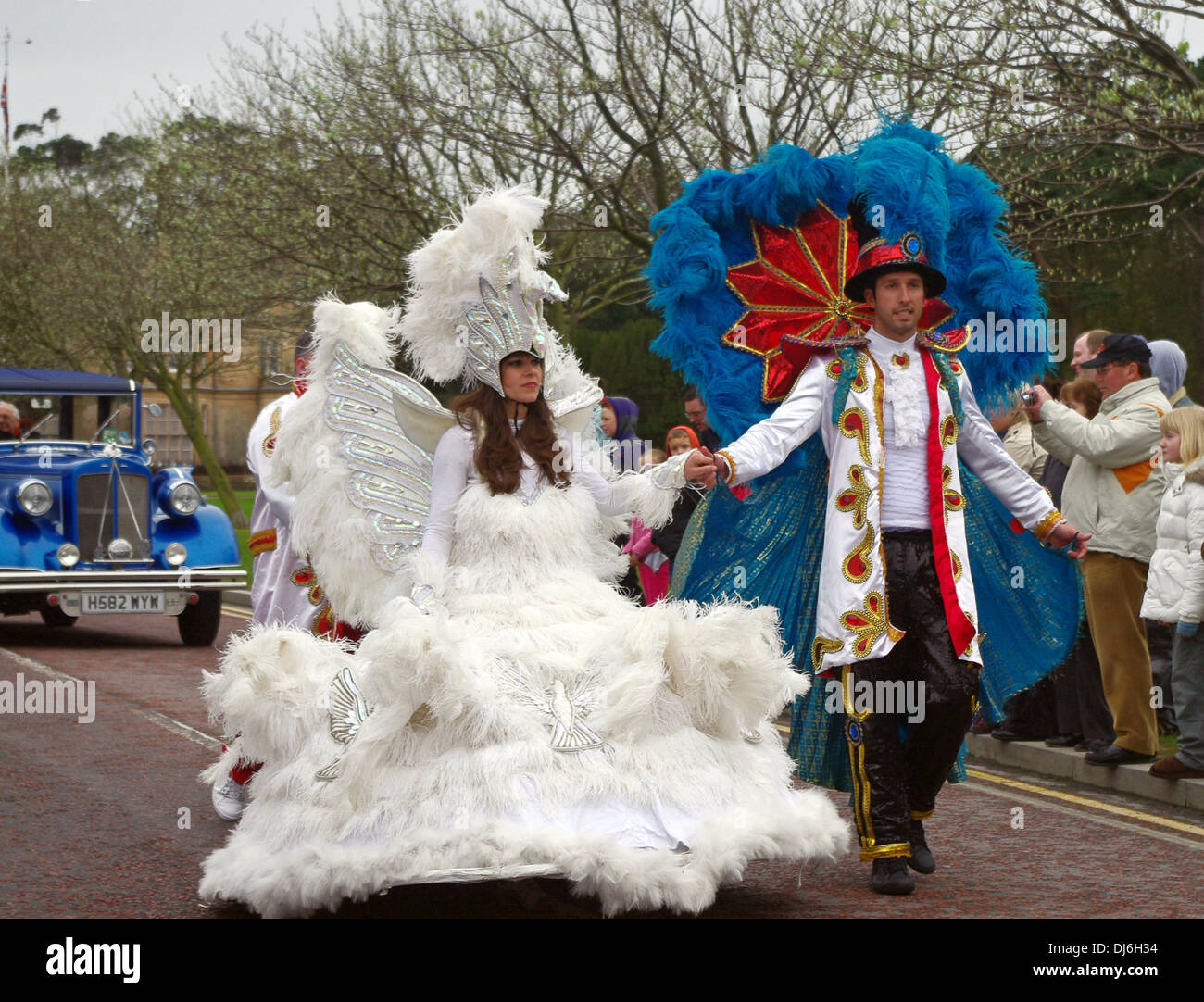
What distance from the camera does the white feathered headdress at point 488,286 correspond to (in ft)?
17.5

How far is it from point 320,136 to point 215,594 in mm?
8255

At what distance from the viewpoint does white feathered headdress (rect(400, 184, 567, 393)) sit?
5.32 meters

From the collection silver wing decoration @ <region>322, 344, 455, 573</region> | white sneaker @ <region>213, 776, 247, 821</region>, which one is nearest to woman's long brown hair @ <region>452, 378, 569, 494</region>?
silver wing decoration @ <region>322, 344, 455, 573</region>

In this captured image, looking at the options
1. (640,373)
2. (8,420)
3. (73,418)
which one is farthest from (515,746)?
(640,373)

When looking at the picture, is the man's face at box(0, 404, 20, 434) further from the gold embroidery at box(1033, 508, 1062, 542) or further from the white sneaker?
the gold embroidery at box(1033, 508, 1062, 542)

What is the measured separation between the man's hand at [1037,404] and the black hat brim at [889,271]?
743 millimetres

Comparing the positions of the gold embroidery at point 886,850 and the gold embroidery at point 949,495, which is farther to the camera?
the gold embroidery at point 949,495

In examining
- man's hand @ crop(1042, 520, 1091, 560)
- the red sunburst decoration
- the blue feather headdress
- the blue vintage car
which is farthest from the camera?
the blue vintage car

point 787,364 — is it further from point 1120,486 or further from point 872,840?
point 1120,486

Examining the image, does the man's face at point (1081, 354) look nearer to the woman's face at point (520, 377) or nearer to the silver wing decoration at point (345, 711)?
the woman's face at point (520, 377)

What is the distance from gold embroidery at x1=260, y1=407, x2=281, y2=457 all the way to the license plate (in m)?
7.69

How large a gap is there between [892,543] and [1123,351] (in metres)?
2.81

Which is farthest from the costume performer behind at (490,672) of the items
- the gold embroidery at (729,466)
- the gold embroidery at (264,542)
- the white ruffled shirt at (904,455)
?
the gold embroidery at (264,542)

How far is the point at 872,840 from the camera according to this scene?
17.7 feet
